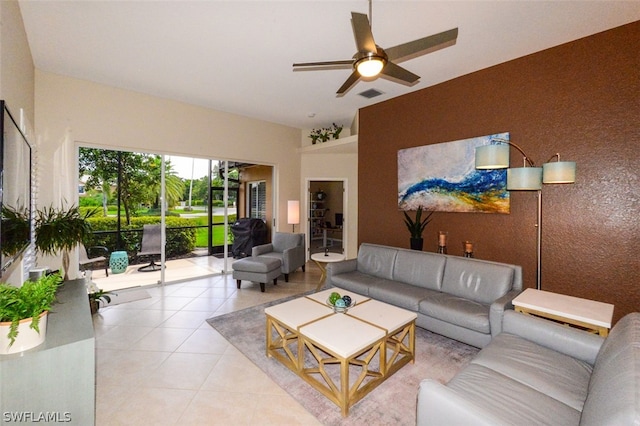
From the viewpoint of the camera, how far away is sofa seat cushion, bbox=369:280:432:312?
10.1 feet

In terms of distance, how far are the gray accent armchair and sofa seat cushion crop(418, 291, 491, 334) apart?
2.52m

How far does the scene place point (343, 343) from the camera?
202 centimetres

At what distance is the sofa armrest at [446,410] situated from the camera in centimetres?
125

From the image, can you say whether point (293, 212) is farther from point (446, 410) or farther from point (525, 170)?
point (446, 410)

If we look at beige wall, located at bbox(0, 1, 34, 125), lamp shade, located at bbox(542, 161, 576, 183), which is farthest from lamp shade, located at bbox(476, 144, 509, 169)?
beige wall, located at bbox(0, 1, 34, 125)

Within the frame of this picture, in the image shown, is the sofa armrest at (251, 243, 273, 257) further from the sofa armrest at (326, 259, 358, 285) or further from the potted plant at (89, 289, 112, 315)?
Answer: the potted plant at (89, 289, 112, 315)

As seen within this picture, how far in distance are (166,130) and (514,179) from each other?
202 inches

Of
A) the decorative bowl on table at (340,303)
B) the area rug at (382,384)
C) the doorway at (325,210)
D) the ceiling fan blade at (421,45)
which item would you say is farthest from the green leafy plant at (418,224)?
the doorway at (325,210)

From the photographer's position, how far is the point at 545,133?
325 centimetres

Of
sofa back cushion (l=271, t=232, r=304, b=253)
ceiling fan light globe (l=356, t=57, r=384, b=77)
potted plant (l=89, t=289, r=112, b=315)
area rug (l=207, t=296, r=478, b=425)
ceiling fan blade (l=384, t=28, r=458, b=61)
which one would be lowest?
area rug (l=207, t=296, r=478, b=425)

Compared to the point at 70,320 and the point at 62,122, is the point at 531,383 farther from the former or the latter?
the point at 62,122

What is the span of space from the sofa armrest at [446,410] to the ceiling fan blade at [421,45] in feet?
7.49

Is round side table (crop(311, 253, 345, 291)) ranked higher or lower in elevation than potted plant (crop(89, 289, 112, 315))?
higher

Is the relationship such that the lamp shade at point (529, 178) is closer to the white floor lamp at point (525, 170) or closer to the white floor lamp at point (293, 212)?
the white floor lamp at point (525, 170)
